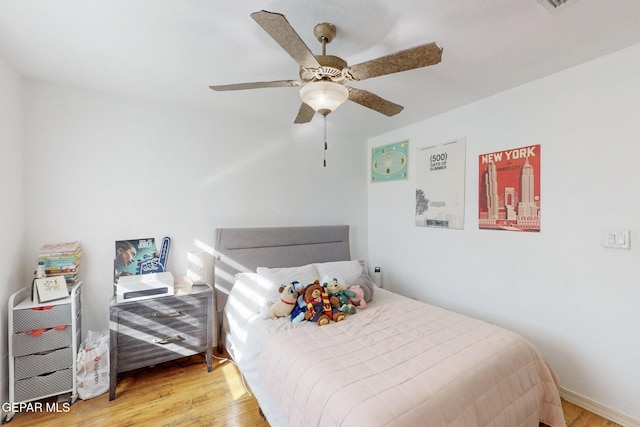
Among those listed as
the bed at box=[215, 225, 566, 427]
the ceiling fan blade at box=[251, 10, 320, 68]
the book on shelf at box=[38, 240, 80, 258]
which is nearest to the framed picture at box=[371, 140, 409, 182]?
the bed at box=[215, 225, 566, 427]

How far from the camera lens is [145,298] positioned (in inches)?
90.6

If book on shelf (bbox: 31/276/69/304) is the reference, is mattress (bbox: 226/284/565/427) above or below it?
below

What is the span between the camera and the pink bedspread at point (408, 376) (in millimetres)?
1269

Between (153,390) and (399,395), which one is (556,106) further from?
(153,390)

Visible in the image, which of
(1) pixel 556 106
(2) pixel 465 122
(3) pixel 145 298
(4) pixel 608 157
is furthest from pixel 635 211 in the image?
(3) pixel 145 298

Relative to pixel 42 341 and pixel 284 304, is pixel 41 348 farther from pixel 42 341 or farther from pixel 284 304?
pixel 284 304

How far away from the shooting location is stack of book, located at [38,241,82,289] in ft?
7.14

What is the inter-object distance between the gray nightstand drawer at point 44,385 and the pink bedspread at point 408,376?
1.51m

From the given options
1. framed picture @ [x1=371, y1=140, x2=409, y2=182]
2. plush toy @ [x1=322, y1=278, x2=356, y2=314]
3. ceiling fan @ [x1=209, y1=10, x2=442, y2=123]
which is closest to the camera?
ceiling fan @ [x1=209, y1=10, x2=442, y2=123]

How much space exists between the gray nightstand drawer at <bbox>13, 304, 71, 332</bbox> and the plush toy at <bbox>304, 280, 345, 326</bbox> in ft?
5.75

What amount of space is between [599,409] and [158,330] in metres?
3.34

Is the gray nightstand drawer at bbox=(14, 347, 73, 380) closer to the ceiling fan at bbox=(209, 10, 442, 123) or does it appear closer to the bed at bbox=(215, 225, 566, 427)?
the bed at bbox=(215, 225, 566, 427)

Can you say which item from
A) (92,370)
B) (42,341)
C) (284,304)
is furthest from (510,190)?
(42,341)

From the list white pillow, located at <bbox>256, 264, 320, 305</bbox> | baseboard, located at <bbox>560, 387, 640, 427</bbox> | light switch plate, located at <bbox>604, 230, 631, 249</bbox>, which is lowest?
baseboard, located at <bbox>560, 387, 640, 427</bbox>
